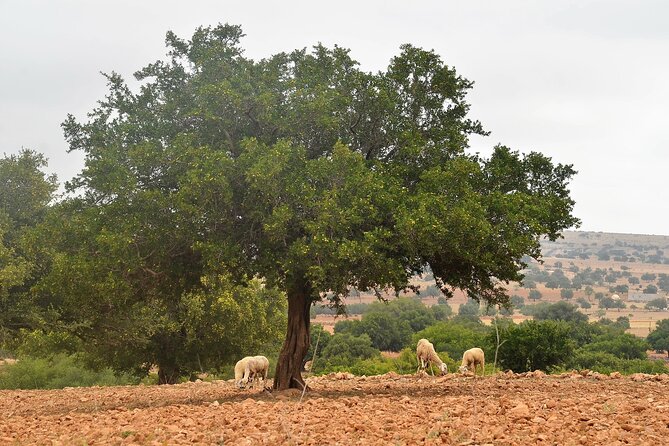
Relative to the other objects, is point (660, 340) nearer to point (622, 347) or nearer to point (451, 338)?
point (622, 347)

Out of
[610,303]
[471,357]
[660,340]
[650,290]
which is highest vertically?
[471,357]

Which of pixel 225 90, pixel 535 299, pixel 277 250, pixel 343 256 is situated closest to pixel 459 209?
pixel 343 256

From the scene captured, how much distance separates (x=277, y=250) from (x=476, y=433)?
8936 mm

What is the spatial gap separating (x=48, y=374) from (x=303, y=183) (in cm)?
2931

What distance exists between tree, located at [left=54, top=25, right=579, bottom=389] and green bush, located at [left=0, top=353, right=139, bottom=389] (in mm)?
21878

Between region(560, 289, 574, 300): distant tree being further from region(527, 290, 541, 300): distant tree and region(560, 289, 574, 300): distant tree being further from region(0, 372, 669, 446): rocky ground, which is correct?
region(0, 372, 669, 446): rocky ground

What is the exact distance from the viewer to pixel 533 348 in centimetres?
2927

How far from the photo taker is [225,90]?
17.5m

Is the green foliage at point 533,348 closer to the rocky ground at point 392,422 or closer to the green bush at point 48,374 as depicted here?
the rocky ground at point 392,422

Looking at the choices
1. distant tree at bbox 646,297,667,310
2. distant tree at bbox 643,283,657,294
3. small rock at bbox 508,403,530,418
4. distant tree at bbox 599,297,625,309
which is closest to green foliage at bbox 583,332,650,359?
small rock at bbox 508,403,530,418

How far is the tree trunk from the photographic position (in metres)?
19.1

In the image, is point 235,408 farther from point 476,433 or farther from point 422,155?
point 422,155

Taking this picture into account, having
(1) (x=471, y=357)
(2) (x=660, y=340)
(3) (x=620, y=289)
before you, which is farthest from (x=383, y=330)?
(3) (x=620, y=289)

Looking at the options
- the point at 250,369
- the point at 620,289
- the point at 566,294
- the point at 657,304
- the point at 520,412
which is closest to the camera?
the point at 520,412
